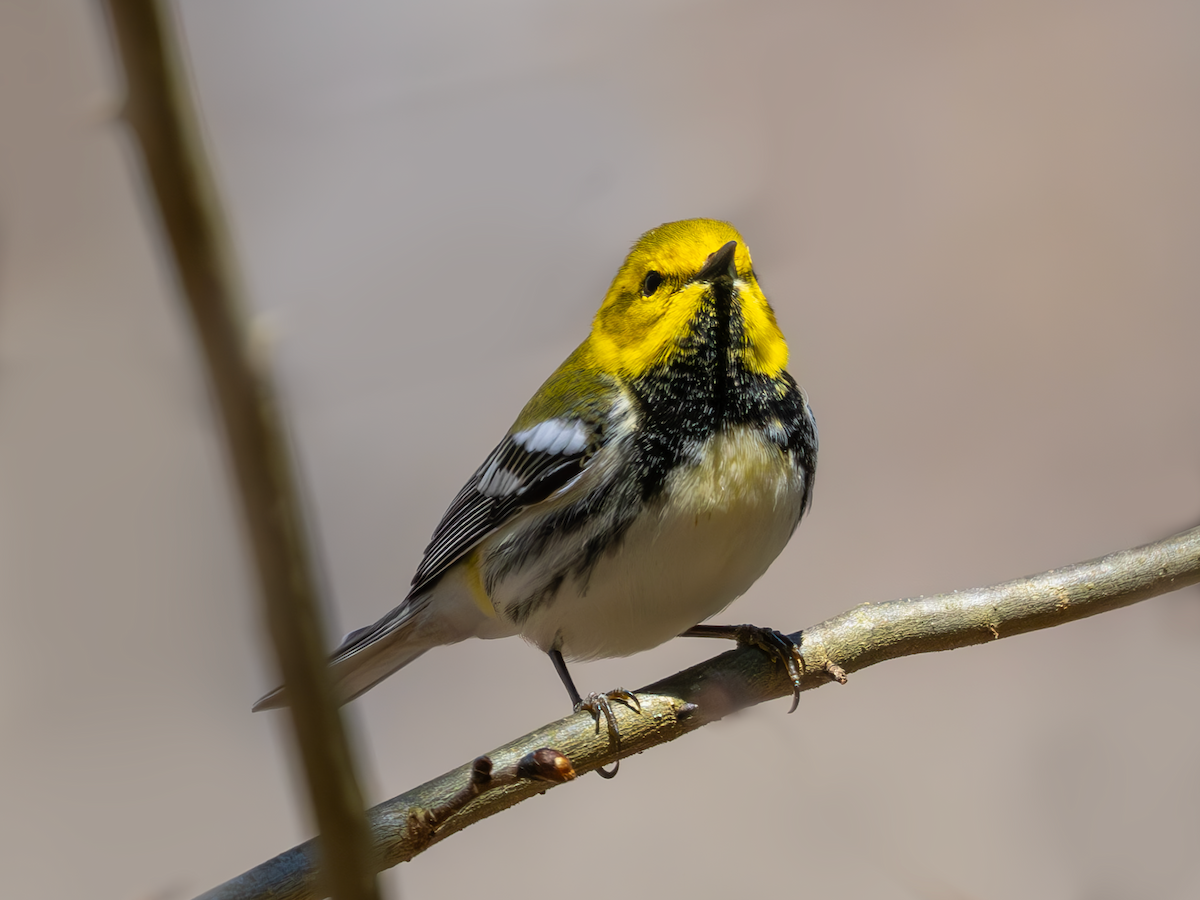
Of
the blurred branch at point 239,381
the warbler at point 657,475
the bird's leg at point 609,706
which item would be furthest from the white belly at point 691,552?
the blurred branch at point 239,381

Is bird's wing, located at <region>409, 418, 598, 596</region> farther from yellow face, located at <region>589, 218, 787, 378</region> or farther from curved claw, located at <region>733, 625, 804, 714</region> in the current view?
curved claw, located at <region>733, 625, 804, 714</region>

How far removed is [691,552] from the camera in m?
1.66

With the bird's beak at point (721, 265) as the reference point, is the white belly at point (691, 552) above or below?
below

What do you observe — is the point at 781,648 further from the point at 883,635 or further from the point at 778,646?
the point at 883,635

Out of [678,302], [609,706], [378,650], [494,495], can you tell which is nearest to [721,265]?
[678,302]

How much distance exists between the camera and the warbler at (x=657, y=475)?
166 centimetres

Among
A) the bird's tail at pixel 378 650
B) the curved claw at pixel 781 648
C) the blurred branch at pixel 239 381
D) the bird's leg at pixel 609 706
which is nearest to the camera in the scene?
the blurred branch at pixel 239 381

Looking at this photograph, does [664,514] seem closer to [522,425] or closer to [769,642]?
[769,642]

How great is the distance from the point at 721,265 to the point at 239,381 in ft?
4.64

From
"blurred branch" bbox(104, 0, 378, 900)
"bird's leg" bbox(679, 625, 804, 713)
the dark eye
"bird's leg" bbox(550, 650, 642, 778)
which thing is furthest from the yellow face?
"blurred branch" bbox(104, 0, 378, 900)

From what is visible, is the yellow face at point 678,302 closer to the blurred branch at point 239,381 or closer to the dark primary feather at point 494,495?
the dark primary feather at point 494,495

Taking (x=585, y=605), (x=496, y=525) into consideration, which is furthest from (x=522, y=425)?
(x=585, y=605)

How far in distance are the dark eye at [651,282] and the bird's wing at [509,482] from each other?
26 centimetres

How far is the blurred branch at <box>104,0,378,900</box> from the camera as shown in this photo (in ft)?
1.09
